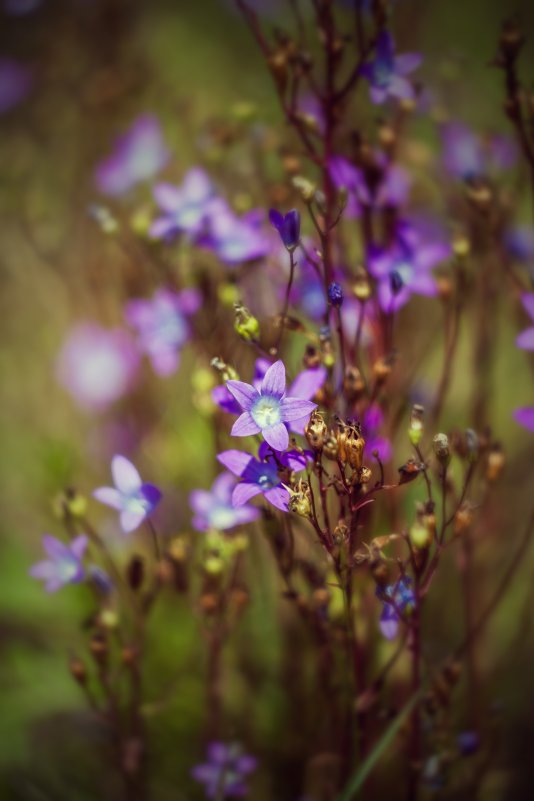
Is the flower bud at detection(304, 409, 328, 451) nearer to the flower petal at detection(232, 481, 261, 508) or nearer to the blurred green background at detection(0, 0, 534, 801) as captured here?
the flower petal at detection(232, 481, 261, 508)

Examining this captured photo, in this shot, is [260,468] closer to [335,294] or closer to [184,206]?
[335,294]

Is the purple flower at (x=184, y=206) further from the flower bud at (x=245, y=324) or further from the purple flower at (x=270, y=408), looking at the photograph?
the purple flower at (x=270, y=408)

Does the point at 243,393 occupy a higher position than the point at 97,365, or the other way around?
the point at 97,365

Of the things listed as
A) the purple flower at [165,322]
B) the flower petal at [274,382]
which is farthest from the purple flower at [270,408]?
the purple flower at [165,322]

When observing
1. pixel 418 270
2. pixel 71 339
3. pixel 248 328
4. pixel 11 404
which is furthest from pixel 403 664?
pixel 11 404

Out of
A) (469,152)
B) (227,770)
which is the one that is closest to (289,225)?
(227,770)

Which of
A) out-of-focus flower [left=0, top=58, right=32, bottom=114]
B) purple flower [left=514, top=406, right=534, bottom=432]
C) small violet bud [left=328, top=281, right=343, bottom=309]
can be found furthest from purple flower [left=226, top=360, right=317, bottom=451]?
Answer: out-of-focus flower [left=0, top=58, right=32, bottom=114]
